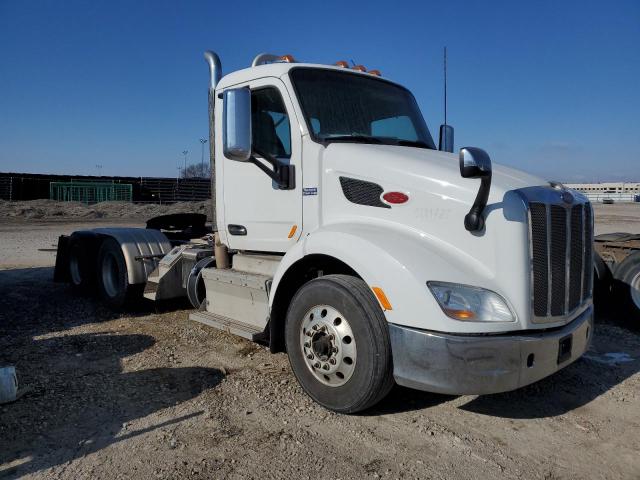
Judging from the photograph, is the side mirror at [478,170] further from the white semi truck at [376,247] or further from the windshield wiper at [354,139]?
the windshield wiper at [354,139]

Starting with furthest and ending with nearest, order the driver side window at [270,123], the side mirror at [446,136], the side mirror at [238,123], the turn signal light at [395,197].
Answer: the side mirror at [446,136] < the driver side window at [270,123] < the side mirror at [238,123] < the turn signal light at [395,197]

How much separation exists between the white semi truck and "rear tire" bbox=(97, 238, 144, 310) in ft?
5.74

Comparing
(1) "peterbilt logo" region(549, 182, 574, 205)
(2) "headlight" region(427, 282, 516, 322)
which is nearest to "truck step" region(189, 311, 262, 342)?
(2) "headlight" region(427, 282, 516, 322)

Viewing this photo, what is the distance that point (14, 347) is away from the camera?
17.5ft

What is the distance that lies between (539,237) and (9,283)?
8.54 m

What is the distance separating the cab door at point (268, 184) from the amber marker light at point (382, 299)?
4.12ft

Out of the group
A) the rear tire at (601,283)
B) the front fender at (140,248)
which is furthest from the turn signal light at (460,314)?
the front fender at (140,248)

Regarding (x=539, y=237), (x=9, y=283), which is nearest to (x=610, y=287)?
(x=539, y=237)

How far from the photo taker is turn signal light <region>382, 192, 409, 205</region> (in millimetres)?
3787

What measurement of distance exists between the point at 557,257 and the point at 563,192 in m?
0.54

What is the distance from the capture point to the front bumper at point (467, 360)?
320cm

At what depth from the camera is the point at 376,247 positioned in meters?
3.53

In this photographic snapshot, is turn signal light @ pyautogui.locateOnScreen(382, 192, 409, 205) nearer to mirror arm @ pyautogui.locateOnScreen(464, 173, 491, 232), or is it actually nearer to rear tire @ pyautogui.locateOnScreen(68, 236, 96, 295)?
mirror arm @ pyautogui.locateOnScreen(464, 173, 491, 232)

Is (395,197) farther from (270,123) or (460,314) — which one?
(270,123)
